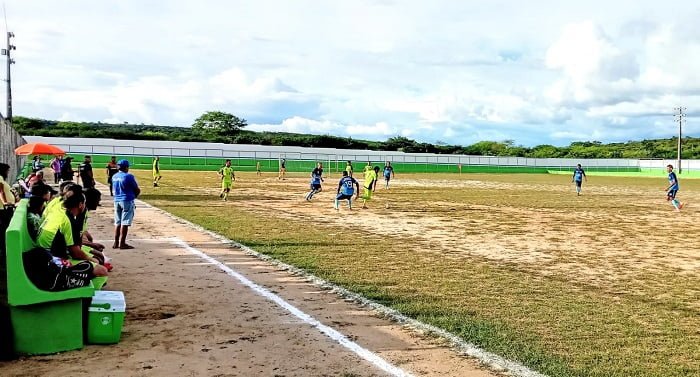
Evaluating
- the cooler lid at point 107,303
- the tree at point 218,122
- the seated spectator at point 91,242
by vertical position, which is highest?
the tree at point 218,122

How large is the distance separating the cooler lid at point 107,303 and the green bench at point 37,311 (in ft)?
0.45

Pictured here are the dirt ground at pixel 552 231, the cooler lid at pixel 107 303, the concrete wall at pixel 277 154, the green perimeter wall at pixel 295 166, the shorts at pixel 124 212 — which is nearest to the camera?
the cooler lid at pixel 107 303

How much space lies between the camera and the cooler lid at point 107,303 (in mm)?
6164

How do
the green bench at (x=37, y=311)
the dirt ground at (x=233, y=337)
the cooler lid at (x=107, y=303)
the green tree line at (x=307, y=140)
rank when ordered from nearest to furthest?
the dirt ground at (x=233, y=337)
the green bench at (x=37, y=311)
the cooler lid at (x=107, y=303)
the green tree line at (x=307, y=140)

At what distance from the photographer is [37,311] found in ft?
19.4

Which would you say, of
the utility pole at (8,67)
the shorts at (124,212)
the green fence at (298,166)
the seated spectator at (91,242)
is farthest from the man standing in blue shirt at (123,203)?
the green fence at (298,166)

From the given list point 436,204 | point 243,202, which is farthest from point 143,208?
point 436,204

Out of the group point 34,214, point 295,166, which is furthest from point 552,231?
point 295,166

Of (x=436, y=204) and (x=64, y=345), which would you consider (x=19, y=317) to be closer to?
(x=64, y=345)

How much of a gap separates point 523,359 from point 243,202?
19.1 meters

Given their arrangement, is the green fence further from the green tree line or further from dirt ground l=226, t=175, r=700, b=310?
dirt ground l=226, t=175, r=700, b=310

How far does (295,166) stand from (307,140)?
27890 mm

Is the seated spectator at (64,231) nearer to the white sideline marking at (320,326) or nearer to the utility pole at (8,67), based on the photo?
the white sideline marking at (320,326)

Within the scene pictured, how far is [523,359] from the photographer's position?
19.1ft
